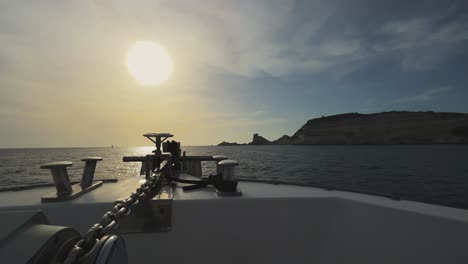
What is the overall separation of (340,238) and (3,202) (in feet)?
10.5

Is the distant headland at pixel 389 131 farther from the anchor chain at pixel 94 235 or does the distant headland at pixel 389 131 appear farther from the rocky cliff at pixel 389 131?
the anchor chain at pixel 94 235

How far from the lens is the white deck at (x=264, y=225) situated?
2125 mm

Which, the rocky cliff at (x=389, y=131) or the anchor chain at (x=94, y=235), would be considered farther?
the rocky cliff at (x=389, y=131)

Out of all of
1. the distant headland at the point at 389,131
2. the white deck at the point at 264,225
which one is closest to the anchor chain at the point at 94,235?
the white deck at the point at 264,225

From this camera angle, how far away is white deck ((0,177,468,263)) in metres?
2.12

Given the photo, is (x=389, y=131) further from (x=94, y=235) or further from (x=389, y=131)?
(x=94, y=235)

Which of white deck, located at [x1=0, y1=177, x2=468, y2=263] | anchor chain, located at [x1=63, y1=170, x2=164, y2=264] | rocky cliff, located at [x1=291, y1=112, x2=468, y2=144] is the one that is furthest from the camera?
rocky cliff, located at [x1=291, y1=112, x2=468, y2=144]

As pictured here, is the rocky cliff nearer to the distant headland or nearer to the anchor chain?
the distant headland

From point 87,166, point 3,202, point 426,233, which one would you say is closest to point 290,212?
point 426,233

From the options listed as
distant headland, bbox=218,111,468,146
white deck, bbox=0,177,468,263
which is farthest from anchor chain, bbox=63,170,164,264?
distant headland, bbox=218,111,468,146

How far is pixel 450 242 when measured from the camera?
72.4 inches

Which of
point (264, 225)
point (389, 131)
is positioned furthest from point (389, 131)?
point (264, 225)

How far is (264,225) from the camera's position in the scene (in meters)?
2.39

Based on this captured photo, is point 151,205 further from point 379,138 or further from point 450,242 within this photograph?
point 379,138
